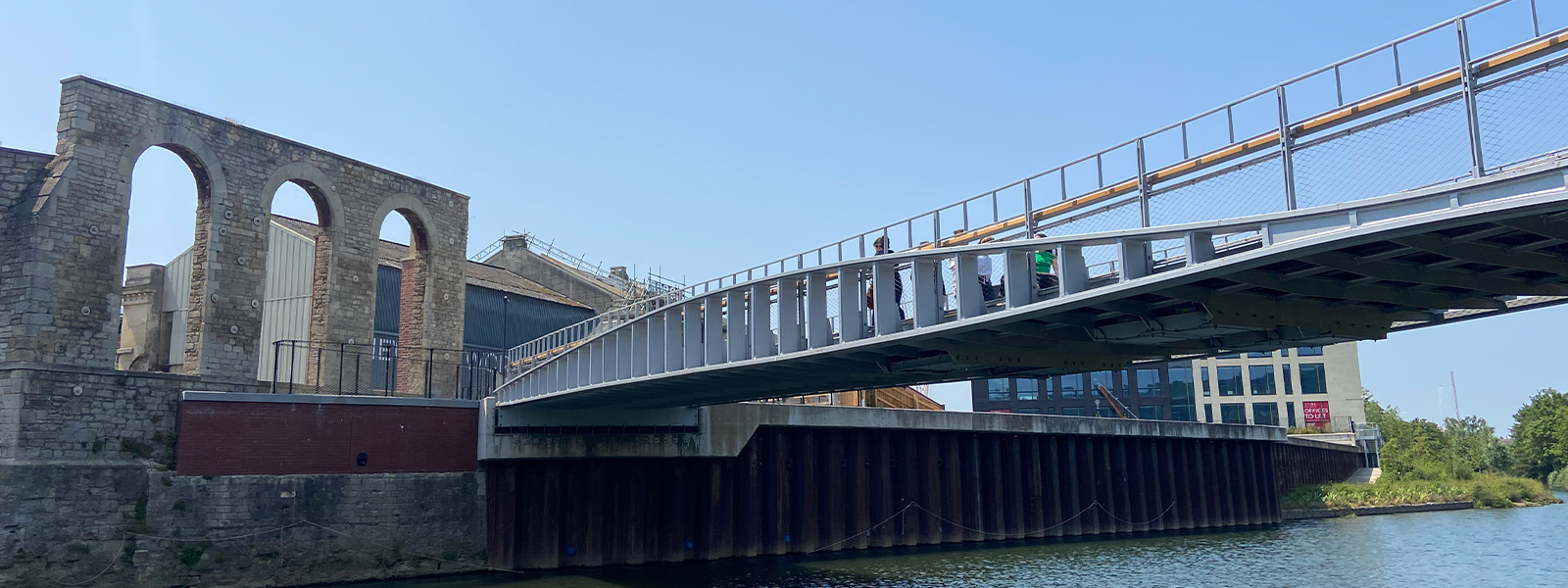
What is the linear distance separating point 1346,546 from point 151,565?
35122 mm

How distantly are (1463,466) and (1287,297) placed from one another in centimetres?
6009

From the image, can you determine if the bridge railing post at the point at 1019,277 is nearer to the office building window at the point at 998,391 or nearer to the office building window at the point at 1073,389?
the office building window at the point at 1073,389

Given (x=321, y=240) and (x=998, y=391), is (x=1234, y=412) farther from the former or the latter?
(x=321, y=240)

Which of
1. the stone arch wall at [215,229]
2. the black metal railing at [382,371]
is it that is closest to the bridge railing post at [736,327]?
the black metal railing at [382,371]

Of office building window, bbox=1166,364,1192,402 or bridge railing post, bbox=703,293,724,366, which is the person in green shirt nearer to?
bridge railing post, bbox=703,293,724,366

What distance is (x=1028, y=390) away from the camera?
8231cm

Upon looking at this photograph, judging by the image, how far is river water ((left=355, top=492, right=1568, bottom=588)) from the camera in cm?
2694

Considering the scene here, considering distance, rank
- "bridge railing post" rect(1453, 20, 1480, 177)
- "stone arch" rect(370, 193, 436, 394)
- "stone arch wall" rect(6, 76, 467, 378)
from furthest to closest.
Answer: "stone arch" rect(370, 193, 436, 394)
"stone arch wall" rect(6, 76, 467, 378)
"bridge railing post" rect(1453, 20, 1480, 177)

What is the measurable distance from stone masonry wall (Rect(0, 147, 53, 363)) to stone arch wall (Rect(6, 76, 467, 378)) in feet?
0.49

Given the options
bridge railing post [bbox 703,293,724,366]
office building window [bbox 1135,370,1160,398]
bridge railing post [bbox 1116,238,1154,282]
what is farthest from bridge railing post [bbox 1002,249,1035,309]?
office building window [bbox 1135,370,1160,398]

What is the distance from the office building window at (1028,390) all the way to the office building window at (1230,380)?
13017 mm

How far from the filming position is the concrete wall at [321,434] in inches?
972

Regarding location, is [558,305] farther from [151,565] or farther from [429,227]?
[151,565]

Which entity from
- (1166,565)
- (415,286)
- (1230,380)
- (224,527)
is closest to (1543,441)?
(1230,380)
